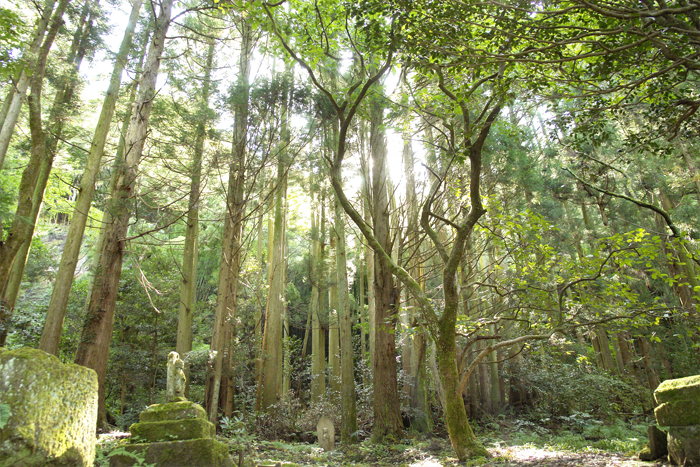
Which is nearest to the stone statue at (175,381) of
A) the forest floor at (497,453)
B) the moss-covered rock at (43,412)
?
the forest floor at (497,453)

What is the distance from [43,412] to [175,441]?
2.27m

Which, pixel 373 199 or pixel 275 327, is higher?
pixel 373 199

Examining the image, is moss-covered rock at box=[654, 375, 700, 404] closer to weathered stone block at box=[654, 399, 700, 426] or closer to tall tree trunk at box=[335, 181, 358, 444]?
weathered stone block at box=[654, 399, 700, 426]

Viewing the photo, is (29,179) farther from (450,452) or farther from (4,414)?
(450,452)

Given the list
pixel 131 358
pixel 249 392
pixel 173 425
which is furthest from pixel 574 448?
pixel 131 358

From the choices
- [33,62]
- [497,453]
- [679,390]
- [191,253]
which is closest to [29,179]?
[33,62]

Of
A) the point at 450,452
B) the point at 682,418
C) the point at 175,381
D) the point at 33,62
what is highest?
the point at 33,62

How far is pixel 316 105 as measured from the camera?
894 centimetres

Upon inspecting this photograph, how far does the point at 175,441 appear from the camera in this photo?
4195 millimetres

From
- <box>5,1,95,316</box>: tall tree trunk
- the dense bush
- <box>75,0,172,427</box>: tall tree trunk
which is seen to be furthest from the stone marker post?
<box>5,1,95,316</box>: tall tree trunk

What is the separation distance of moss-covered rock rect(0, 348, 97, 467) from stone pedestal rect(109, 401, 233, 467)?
1.56 metres

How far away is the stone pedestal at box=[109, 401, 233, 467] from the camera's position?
4.02m

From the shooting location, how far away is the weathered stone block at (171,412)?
4547mm

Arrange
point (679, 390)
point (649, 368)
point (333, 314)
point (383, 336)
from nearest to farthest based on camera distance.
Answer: point (679, 390) → point (383, 336) → point (649, 368) → point (333, 314)
